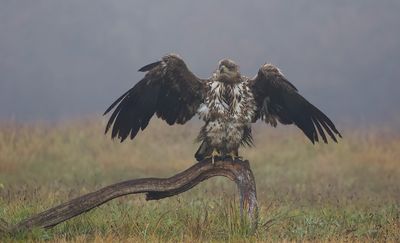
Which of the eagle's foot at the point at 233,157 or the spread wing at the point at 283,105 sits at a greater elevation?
the spread wing at the point at 283,105


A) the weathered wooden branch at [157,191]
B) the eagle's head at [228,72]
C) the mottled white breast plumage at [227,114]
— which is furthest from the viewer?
the eagle's head at [228,72]

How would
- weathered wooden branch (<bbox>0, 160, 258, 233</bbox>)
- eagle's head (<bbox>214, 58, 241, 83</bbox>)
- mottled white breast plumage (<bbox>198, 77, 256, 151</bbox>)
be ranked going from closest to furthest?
1. weathered wooden branch (<bbox>0, 160, 258, 233</bbox>)
2. mottled white breast plumage (<bbox>198, 77, 256, 151</bbox>)
3. eagle's head (<bbox>214, 58, 241, 83</bbox>)

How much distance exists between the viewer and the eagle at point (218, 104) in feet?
34.9

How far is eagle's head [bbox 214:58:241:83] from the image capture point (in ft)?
35.1

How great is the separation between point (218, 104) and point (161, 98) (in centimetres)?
116

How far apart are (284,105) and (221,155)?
122cm

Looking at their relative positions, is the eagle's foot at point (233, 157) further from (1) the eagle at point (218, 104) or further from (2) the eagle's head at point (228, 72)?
(2) the eagle's head at point (228, 72)

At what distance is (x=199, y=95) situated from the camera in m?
11.1

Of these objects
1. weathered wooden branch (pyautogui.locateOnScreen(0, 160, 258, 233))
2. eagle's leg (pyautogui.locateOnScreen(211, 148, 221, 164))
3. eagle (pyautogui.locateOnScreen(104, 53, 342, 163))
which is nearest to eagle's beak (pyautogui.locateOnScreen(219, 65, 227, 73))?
eagle (pyautogui.locateOnScreen(104, 53, 342, 163))

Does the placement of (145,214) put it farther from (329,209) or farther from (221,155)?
(329,209)

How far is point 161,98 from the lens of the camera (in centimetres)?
1141

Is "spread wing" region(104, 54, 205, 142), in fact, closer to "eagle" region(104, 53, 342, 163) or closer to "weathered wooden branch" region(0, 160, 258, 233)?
"eagle" region(104, 53, 342, 163)

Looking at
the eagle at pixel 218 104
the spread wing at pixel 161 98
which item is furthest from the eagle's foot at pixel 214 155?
the spread wing at pixel 161 98

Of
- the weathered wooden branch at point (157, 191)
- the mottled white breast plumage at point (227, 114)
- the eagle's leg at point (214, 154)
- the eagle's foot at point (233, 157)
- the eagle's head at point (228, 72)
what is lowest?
the weathered wooden branch at point (157, 191)
